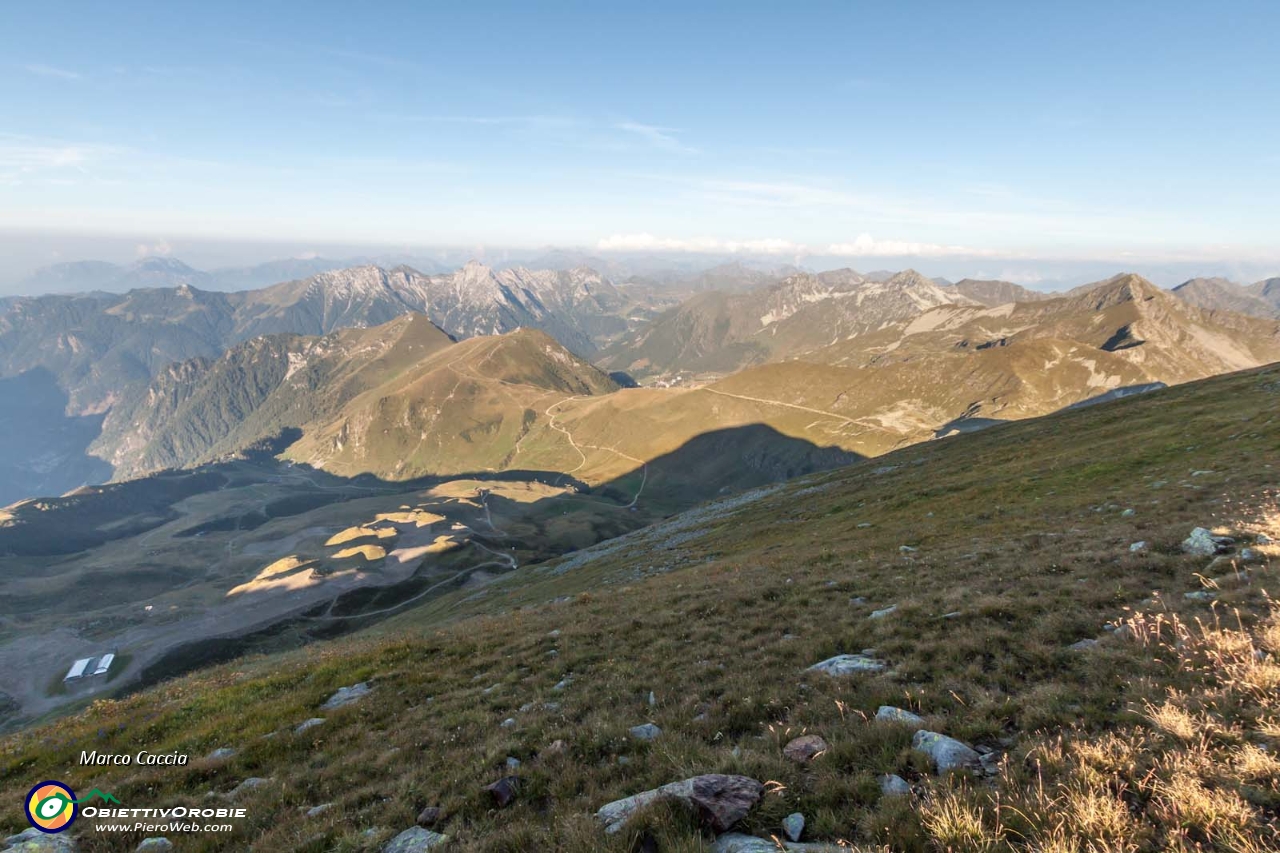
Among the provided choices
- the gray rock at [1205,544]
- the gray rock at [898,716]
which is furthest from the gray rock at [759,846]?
the gray rock at [1205,544]

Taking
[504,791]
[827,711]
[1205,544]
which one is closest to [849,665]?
[827,711]

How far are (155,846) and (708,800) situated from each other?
948 centimetres

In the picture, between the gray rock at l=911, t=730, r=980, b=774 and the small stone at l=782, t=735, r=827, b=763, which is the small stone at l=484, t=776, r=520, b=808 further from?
the gray rock at l=911, t=730, r=980, b=774

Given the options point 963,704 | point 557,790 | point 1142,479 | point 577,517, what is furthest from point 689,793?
point 577,517

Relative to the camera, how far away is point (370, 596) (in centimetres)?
13212

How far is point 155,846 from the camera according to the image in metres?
8.88

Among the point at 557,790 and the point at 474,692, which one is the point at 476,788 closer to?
the point at 557,790

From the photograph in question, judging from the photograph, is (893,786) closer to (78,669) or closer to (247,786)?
(247,786)

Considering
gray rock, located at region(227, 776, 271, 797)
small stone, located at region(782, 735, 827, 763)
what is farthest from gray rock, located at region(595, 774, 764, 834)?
gray rock, located at region(227, 776, 271, 797)

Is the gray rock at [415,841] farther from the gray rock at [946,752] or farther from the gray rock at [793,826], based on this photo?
the gray rock at [946,752]

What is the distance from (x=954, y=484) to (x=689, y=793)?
158 ft

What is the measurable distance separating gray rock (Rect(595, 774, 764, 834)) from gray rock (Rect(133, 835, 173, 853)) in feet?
24.7

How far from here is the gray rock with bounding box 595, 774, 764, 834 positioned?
6.65 metres

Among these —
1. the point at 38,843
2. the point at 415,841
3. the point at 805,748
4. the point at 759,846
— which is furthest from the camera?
the point at 38,843
